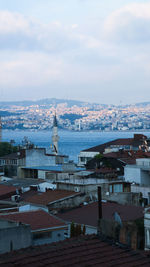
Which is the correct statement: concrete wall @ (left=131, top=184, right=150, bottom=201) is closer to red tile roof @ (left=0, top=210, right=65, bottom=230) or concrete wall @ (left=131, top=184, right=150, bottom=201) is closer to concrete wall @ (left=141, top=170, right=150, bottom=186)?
concrete wall @ (left=141, top=170, right=150, bottom=186)

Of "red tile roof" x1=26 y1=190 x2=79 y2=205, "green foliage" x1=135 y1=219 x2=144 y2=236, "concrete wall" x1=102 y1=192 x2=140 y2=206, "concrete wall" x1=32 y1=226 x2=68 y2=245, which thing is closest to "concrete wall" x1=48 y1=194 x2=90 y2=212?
"red tile roof" x1=26 y1=190 x2=79 y2=205

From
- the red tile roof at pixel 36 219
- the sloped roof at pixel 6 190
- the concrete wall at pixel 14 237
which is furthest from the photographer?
the sloped roof at pixel 6 190

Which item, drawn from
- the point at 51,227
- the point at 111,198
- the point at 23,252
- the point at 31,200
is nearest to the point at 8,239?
the point at 51,227

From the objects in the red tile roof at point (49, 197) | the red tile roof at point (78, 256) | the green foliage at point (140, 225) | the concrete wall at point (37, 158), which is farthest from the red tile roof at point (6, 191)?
the red tile roof at point (78, 256)

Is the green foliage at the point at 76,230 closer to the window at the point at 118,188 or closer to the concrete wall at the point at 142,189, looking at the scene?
the concrete wall at the point at 142,189

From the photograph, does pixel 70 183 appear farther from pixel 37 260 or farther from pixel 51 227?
pixel 37 260
